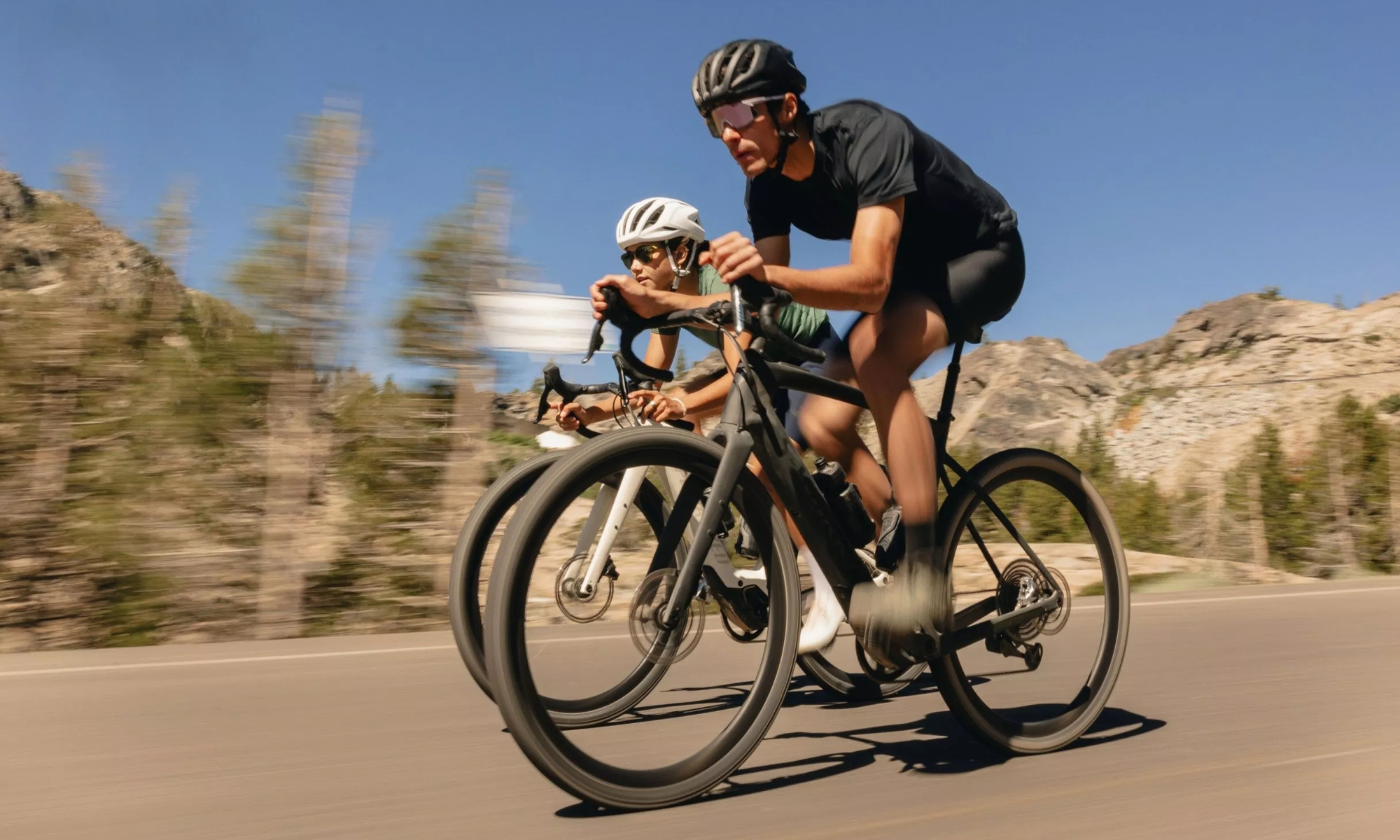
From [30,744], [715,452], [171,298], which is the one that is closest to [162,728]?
[30,744]

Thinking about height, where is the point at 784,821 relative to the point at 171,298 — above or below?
below

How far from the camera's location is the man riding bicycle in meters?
2.96

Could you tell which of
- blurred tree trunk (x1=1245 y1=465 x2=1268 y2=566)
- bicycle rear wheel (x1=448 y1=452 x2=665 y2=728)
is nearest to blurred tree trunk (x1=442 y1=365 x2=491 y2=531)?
bicycle rear wheel (x1=448 y1=452 x2=665 y2=728)

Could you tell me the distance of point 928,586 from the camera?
315 cm

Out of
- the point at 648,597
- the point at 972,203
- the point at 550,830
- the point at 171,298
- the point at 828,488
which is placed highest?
the point at 171,298

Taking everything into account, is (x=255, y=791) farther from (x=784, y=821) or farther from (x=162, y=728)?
(x=784, y=821)

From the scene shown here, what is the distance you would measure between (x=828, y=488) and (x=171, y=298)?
5.54m

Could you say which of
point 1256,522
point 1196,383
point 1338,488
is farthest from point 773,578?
point 1196,383

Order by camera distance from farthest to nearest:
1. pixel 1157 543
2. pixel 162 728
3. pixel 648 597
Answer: pixel 1157 543 < pixel 162 728 < pixel 648 597

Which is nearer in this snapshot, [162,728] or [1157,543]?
[162,728]

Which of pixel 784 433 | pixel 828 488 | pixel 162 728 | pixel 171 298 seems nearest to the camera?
pixel 784 433

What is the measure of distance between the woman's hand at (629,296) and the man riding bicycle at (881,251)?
1.00 ft

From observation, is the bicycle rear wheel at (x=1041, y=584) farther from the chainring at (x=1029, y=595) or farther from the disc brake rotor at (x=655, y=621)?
the disc brake rotor at (x=655, y=621)

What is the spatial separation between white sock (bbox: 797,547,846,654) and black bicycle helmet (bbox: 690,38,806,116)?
131 centimetres
